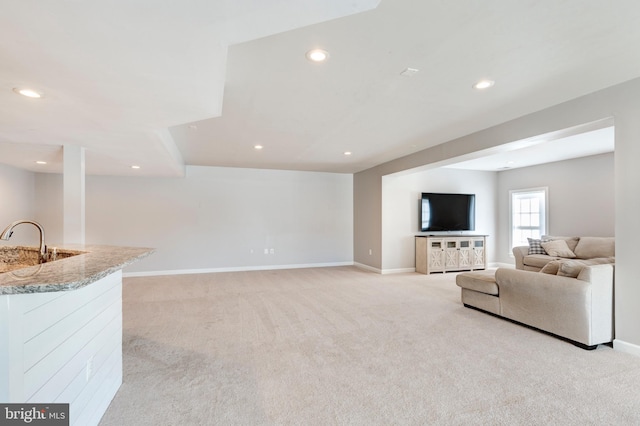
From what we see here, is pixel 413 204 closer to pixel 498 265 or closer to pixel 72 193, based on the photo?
pixel 498 265

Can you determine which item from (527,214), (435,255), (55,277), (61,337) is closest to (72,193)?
(61,337)

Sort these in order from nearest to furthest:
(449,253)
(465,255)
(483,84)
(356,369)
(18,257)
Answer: (356,369), (483,84), (18,257), (449,253), (465,255)

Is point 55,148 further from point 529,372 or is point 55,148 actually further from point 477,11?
point 529,372

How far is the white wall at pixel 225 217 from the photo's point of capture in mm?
6668

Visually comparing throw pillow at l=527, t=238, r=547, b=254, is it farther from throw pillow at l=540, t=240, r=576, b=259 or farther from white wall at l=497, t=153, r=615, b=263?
white wall at l=497, t=153, r=615, b=263

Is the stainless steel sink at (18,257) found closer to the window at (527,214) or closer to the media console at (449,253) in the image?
the media console at (449,253)

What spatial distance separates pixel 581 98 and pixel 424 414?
131 inches

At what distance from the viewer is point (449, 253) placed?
7008 millimetres

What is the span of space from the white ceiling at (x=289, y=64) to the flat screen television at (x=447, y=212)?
10.8 feet

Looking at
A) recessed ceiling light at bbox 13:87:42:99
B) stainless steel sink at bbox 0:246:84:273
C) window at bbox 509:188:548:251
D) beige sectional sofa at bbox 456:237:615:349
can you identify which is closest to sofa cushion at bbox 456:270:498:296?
beige sectional sofa at bbox 456:237:615:349

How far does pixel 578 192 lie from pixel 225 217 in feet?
24.7

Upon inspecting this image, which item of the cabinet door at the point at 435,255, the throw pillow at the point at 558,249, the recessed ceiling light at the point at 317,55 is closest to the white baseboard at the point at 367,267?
the cabinet door at the point at 435,255

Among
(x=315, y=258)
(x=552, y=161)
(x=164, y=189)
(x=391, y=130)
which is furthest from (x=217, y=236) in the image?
(x=552, y=161)

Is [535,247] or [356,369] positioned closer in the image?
[356,369]
